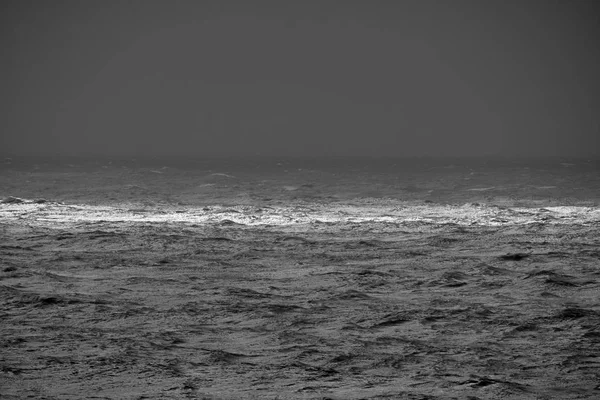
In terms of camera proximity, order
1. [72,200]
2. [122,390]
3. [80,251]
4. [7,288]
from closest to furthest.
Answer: [122,390] → [7,288] → [80,251] → [72,200]

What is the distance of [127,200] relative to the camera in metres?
24.7

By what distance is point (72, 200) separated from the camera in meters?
24.6

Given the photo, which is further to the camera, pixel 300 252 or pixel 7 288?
pixel 300 252

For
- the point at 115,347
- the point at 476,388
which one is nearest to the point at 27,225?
the point at 115,347

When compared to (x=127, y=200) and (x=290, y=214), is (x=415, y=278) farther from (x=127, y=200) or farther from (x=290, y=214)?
(x=127, y=200)

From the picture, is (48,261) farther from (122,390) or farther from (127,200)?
(127,200)

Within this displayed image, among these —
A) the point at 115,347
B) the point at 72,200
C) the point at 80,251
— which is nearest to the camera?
the point at 115,347

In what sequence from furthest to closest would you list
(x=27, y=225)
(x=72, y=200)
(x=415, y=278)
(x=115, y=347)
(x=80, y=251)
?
(x=72, y=200) → (x=27, y=225) → (x=80, y=251) → (x=415, y=278) → (x=115, y=347)

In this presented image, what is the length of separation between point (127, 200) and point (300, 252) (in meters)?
12.3

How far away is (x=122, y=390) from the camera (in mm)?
6289

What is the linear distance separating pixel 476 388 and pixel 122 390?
256 centimetres

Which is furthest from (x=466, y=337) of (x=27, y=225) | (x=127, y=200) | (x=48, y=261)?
(x=127, y=200)

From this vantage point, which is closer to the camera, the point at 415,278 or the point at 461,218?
the point at 415,278

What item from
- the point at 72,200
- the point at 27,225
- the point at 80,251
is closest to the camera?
the point at 80,251
